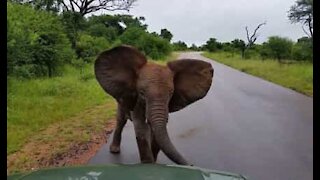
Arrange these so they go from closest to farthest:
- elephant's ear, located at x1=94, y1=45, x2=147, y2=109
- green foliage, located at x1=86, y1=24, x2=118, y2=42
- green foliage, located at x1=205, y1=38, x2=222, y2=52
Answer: elephant's ear, located at x1=94, y1=45, x2=147, y2=109 → green foliage, located at x1=86, y1=24, x2=118, y2=42 → green foliage, located at x1=205, y1=38, x2=222, y2=52

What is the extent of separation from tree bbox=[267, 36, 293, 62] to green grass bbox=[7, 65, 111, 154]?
25027mm

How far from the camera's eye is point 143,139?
591 centimetres

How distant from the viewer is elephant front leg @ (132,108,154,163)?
19.4 ft

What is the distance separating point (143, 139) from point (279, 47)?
36520 millimetres

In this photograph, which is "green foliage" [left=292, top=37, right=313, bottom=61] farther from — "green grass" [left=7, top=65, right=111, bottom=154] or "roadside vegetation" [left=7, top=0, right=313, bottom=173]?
"green grass" [left=7, top=65, right=111, bottom=154]

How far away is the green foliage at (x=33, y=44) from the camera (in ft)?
43.2

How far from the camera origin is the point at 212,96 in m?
17.1

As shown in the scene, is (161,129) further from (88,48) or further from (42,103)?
(88,48)

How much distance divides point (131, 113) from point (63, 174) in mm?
3754

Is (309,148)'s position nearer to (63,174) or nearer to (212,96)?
(63,174)

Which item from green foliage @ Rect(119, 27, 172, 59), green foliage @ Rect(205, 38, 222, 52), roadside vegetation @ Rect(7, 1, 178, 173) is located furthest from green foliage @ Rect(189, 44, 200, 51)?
roadside vegetation @ Rect(7, 1, 178, 173)

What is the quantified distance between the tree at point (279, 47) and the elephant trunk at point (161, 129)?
35.5 m

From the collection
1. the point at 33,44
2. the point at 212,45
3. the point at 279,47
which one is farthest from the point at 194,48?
Result: the point at 33,44

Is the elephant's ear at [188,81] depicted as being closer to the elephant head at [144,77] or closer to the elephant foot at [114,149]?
the elephant head at [144,77]
